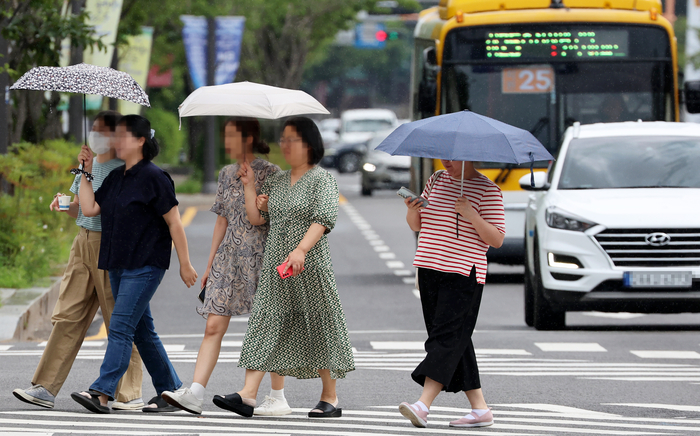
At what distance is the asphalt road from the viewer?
6.60m

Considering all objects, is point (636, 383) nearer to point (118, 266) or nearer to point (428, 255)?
point (428, 255)

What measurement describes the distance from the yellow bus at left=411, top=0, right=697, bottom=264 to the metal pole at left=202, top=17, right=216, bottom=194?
1691 centimetres

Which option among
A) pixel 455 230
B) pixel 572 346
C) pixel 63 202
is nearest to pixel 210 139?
pixel 572 346

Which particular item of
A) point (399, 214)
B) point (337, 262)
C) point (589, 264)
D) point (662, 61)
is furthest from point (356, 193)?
point (589, 264)

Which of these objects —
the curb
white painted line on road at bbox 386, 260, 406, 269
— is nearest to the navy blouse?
the curb

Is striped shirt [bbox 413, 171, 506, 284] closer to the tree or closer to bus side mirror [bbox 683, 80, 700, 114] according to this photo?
bus side mirror [bbox 683, 80, 700, 114]

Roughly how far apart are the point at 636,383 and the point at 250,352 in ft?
9.04

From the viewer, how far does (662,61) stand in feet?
47.7

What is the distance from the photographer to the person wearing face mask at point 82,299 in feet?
22.8

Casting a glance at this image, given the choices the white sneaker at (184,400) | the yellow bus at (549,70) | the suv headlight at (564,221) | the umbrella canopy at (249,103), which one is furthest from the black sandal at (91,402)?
the yellow bus at (549,70)

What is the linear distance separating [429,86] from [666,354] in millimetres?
5322

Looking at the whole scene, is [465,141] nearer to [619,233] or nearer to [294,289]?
[294,289]

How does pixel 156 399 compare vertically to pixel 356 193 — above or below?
above

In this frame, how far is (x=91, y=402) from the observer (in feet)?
22.0
